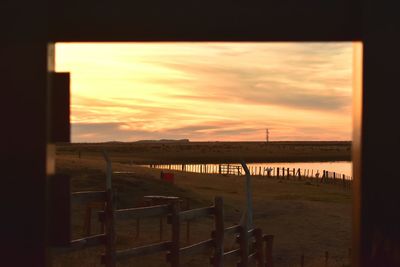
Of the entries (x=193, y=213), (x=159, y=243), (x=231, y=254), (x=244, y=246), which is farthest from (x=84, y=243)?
(x=244, y=246)

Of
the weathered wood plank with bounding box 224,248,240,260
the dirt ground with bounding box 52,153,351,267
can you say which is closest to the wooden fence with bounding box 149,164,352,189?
the dirt ground with bounding box 52,153,351,267

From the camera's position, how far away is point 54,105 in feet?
15.1

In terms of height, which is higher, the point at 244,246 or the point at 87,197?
the point at 87,197

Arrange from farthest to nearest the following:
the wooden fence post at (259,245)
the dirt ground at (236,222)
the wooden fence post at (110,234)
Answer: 1. the dirt ground at (236,222)
2. the wooden fence post at (259,245)
3. the wooden fence post at (110,234)

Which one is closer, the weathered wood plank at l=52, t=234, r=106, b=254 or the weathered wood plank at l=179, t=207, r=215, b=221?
the weathered wood plank at l=52, t=234, r=106, b=254

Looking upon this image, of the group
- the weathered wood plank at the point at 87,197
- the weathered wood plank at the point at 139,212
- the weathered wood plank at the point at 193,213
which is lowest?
the weathered wood plank at the point at 193,213

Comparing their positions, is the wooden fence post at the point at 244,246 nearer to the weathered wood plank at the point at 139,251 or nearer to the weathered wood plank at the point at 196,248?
the weathered wood plank at the point at 196,248

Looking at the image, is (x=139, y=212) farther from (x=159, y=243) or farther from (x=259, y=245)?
(x=259, y=245)

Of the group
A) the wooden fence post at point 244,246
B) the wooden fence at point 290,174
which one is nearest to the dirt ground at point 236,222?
the wooden fence post at point 244,246

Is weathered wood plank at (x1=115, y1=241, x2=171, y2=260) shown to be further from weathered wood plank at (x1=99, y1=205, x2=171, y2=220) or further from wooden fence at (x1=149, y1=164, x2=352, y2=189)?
wooden fence at (x1=149, y1=164, x2=352, y2=189)

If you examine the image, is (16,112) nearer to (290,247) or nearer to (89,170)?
(290,247)

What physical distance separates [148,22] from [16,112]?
112 centimetres

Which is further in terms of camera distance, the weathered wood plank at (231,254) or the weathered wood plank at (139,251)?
the weathered wood plank at (231,254)

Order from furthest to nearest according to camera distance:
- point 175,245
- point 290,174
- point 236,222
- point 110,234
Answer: point 290,174
point 236,222
point 175,245
point 110,234
